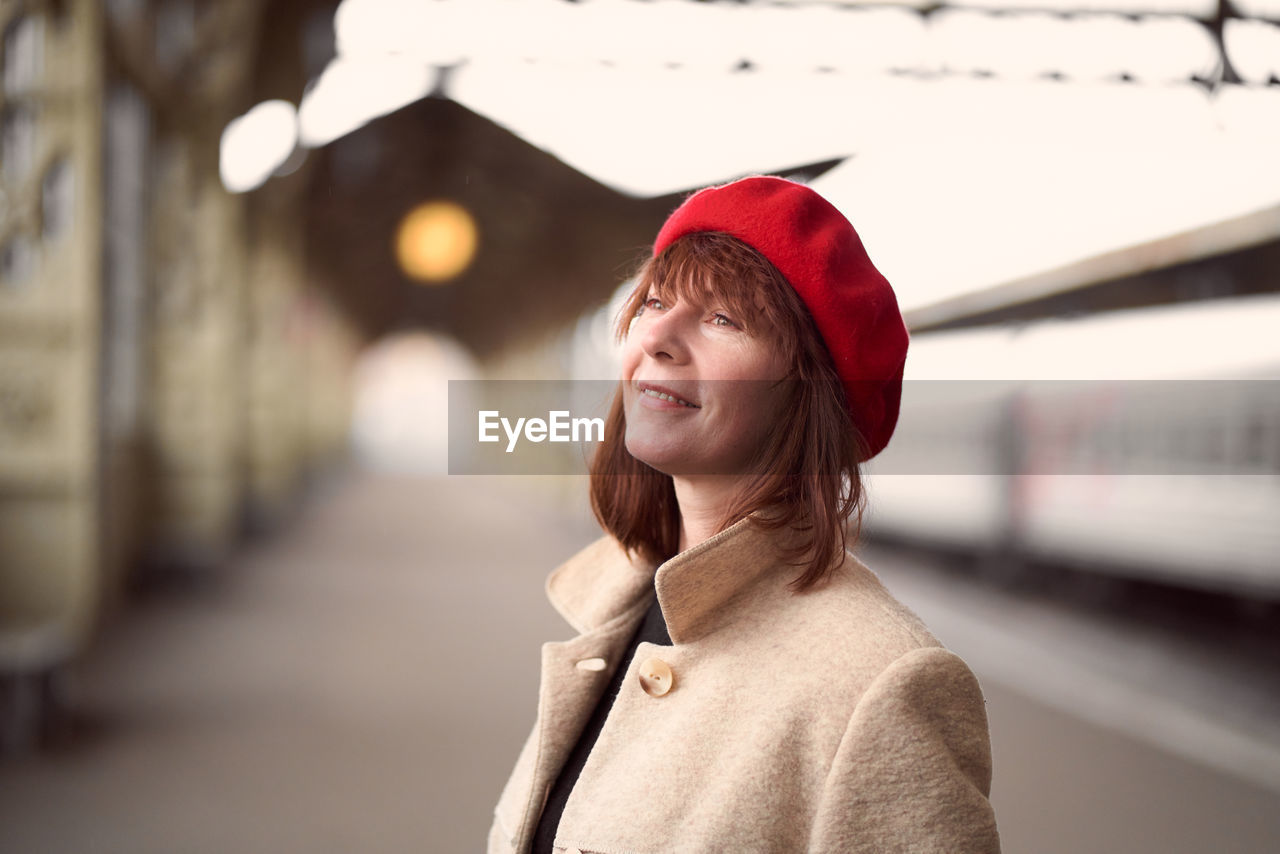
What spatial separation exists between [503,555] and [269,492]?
4.16 meters

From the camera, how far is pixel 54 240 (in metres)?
5.55

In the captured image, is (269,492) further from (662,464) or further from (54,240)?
(662,464)

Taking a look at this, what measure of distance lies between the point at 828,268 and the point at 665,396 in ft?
0.74

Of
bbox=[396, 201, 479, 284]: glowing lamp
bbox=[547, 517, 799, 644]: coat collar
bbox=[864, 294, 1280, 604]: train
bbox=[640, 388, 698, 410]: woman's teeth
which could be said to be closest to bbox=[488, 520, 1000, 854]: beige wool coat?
bbox=[547, 517, 799, 644]: coat collar

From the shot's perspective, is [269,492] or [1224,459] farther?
[269,492]

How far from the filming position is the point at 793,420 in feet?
3.88

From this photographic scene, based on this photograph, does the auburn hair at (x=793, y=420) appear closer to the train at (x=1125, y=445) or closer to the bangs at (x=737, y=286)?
the bangs at (x=737, y=286)

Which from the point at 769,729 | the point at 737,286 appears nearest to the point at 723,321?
the point at 737,286

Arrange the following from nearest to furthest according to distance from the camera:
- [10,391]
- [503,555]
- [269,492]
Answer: [10,391] → [503,555] → [269,492]

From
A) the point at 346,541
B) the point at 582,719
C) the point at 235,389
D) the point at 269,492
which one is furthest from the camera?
the point at 269,492

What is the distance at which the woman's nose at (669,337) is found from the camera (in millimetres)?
1155

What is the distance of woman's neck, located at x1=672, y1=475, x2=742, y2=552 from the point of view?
123 cm

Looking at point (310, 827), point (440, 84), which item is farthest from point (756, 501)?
point (440, 84)

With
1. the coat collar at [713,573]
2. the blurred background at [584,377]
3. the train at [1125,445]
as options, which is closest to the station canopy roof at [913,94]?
the blurred background at [584,377]
